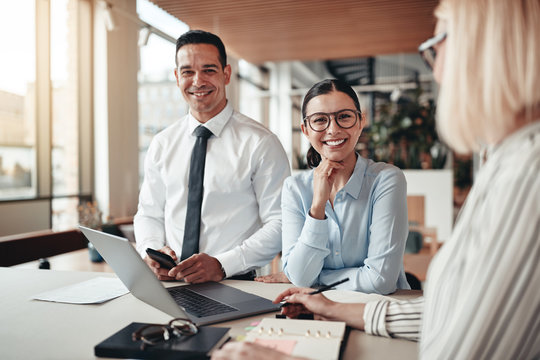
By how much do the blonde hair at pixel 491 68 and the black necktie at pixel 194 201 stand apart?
1428 mm

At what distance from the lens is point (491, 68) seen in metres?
0.69

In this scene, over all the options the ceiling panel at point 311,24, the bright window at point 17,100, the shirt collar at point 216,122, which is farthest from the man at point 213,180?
the ceiling panel at point 311,24

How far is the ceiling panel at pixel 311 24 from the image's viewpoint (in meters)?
5.70

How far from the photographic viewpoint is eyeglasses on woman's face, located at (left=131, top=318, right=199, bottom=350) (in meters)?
0.95

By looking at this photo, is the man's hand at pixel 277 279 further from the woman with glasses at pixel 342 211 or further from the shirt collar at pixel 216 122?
the shirt collar at pixel 216 122

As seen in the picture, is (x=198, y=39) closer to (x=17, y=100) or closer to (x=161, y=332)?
(x=161, y=332)

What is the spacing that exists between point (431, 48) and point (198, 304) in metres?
0.95

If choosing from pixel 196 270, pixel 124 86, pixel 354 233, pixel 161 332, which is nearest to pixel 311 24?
A: pixel 124 86

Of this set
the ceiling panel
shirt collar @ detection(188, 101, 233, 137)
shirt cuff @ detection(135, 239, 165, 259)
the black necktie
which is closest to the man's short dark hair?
shirt collar @ detection(188, 101, 233, 137)

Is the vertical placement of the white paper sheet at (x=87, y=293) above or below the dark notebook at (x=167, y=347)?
below

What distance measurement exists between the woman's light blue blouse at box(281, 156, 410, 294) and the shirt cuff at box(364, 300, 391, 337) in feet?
1.16

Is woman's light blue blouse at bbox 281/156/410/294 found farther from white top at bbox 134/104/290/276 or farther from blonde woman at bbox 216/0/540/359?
blonde woman at bbox 216/0/540/359

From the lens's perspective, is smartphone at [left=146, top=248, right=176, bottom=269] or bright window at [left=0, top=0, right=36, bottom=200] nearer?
smartphone at [left=146, top=248, right=176, bottom=269]

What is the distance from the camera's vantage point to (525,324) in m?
0.66
